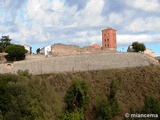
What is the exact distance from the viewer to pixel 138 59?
3741cm

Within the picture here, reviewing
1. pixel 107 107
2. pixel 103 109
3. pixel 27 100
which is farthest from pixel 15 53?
pixel 107 107

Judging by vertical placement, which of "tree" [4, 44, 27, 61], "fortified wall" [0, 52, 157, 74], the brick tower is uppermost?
the brick tower

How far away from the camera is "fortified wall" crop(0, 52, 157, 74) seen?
36.2m

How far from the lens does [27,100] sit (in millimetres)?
24406

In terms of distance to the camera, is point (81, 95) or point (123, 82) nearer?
point (81, 95)

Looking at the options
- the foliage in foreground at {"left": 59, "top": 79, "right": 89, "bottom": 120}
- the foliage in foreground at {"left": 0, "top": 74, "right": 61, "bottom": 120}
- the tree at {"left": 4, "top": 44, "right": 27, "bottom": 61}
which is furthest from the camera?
the tree at {"left": 4, "top": 44, "right": 27, "bottom": 61}

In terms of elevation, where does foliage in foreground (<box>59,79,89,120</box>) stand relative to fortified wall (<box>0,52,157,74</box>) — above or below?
below

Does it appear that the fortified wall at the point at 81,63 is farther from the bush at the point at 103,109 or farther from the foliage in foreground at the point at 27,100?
the bush at the point at 103,109

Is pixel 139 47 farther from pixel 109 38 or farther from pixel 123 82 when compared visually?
pixel 123 82

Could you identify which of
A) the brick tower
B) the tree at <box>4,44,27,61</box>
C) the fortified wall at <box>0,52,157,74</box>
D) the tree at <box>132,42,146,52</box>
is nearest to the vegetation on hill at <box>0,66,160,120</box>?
the fortified wall at <box>0,52,157,74</box>

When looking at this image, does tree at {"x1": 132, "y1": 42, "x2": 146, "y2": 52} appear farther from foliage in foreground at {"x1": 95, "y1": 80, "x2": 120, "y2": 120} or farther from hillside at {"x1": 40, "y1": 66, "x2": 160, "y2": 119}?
foliage in foreground at {"x1": 95, "y1": 80, "x2": 120, "y2": 120}

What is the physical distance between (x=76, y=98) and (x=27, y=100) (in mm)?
5024

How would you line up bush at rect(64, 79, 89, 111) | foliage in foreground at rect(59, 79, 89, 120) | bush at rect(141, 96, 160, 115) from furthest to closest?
bush at rect(64, 79, 89, 111)
foliage in foreground at rect(59, 79, 89, 120)
bush at rect(141, 96, 160, 115)

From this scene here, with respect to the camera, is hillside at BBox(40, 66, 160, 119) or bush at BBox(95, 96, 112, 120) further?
hillside at BBox(40, 66, 160, 119)
